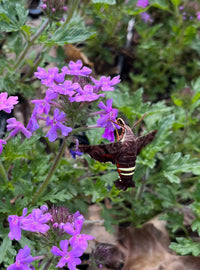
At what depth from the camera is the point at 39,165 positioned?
2.33m

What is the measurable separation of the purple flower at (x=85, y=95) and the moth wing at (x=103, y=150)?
0.79ft

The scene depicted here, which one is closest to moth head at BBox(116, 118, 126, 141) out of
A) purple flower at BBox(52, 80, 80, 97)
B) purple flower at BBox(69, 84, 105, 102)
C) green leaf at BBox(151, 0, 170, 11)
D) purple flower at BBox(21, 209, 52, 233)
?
purple flower at BBox(69, 84, 105, 102)

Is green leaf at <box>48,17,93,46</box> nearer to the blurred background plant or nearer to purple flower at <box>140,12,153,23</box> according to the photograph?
the blurred background plant

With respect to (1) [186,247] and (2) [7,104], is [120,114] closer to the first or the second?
(2) [7,104]

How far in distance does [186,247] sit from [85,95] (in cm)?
144

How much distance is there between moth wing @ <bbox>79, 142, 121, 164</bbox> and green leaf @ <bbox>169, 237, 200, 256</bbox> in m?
1.09

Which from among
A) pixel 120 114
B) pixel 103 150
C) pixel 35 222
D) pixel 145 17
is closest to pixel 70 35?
pixel 120 114

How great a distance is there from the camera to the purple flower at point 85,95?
5.56ft

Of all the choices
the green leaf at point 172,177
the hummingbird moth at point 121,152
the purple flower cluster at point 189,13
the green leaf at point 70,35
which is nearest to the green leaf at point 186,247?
the green leaf at point 172,177

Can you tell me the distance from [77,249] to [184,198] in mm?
1690

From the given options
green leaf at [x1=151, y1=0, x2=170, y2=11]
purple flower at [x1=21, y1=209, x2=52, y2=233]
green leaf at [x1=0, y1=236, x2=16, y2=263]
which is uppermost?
green leaf at [x1=151, y1=0, x2=170, y2=11]

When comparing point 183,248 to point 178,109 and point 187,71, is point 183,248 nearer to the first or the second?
point 178,109

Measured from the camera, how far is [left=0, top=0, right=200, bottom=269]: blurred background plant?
7.69 ft

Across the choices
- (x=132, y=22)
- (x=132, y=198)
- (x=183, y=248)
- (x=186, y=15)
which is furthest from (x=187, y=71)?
(x=183, y=248)
